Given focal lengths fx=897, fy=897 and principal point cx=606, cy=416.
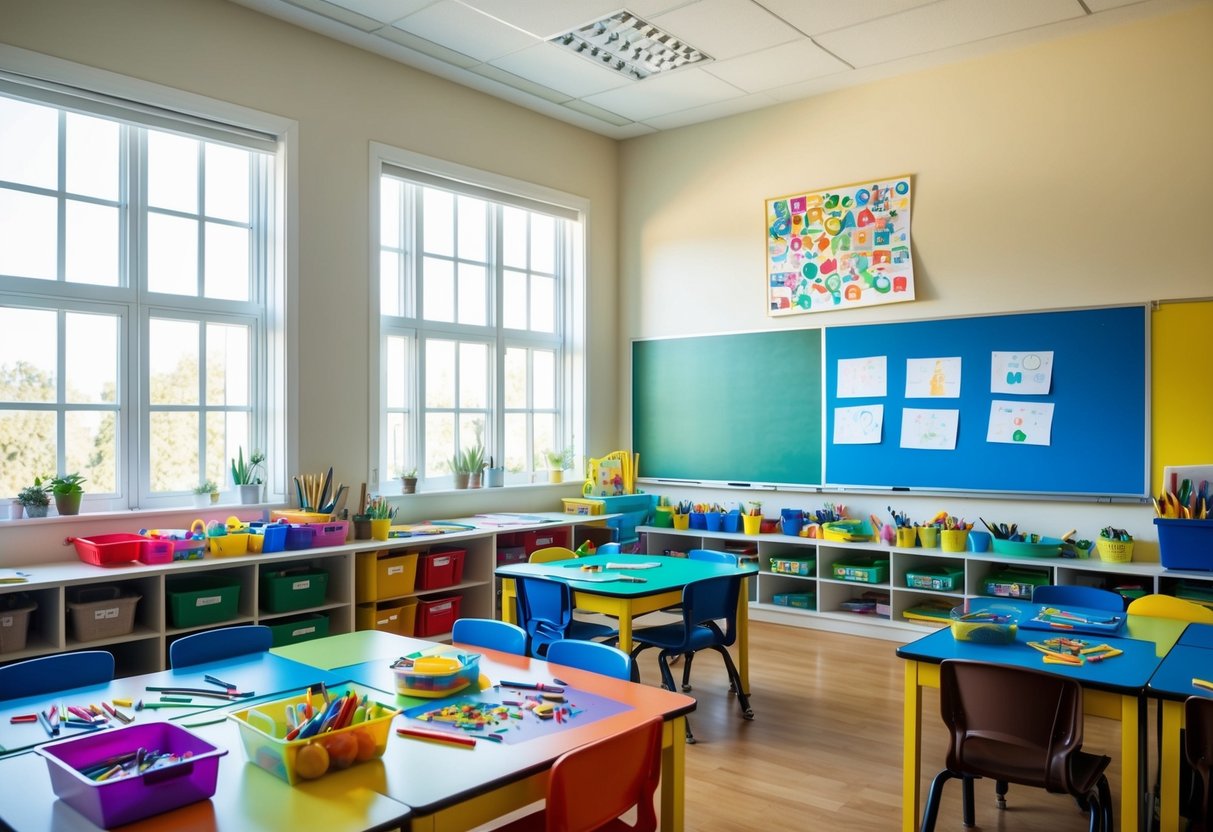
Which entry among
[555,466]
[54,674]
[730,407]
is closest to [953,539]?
[730,407]

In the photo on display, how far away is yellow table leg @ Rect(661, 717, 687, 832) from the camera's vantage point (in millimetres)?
2381

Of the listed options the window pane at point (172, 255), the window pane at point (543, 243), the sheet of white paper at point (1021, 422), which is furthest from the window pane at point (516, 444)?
the sheet of white paper at point (1021, 422)

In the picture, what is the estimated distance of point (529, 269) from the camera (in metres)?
6.98

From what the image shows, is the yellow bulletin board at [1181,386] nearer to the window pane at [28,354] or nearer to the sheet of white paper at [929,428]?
the sheet of white paper at [929,428]

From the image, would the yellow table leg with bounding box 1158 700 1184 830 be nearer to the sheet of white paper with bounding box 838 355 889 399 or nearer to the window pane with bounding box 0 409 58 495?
the sheet of white paper with bounding box 838 355 889 399

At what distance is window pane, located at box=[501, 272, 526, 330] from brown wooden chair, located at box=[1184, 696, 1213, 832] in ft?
17.0

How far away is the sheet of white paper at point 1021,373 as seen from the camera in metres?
5.52

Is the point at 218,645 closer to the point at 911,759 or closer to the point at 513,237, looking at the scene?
the point at 911,759

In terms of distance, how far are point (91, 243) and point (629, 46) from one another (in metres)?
3.30

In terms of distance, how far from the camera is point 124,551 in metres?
4.15

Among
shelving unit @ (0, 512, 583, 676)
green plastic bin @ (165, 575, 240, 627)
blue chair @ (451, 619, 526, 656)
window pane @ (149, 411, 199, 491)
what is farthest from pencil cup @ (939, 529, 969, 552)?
window pane @ (149, 411, 199, 491)

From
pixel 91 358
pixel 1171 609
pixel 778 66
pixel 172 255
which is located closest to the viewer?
pixel 1171 609

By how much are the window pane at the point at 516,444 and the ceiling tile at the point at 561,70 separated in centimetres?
242

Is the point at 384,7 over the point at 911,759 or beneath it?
over
